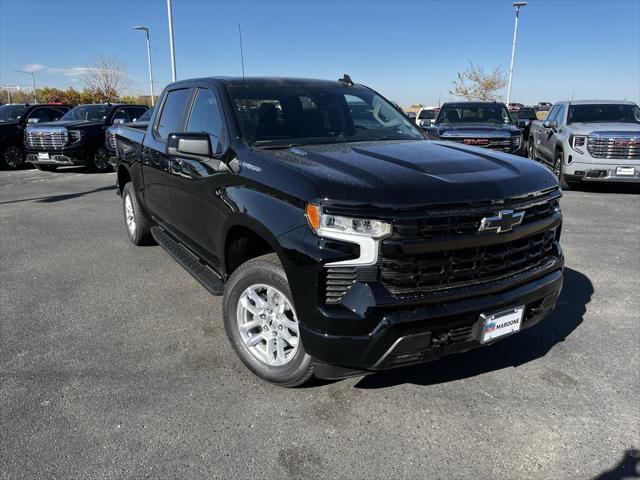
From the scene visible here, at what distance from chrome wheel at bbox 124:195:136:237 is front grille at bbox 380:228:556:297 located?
14.5 feet

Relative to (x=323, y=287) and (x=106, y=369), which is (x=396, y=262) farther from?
(x=106, y=369)

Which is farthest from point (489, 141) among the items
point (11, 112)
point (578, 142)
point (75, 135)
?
point (11, 112)

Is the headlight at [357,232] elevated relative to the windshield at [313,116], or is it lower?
lower

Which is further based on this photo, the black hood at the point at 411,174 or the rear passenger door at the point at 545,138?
the rear passenger door at the point at 545,138

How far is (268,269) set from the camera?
9.33 feet

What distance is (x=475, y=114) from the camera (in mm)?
11727

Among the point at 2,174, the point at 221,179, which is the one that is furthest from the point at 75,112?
the point at 221,179

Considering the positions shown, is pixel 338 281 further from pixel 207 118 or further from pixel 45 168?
pixel 45 168

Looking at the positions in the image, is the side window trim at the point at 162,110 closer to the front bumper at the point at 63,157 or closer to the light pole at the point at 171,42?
the front bumper at the point at 63,157

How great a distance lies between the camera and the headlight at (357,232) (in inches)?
94.3

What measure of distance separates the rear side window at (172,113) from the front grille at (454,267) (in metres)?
2.72

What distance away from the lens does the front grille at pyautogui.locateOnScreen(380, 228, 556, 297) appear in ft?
8.00

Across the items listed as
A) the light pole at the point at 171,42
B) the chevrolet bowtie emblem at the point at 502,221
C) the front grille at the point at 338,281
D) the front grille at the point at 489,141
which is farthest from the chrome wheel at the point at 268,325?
the light pole at the point at 171,42

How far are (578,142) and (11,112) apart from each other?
14979mm
